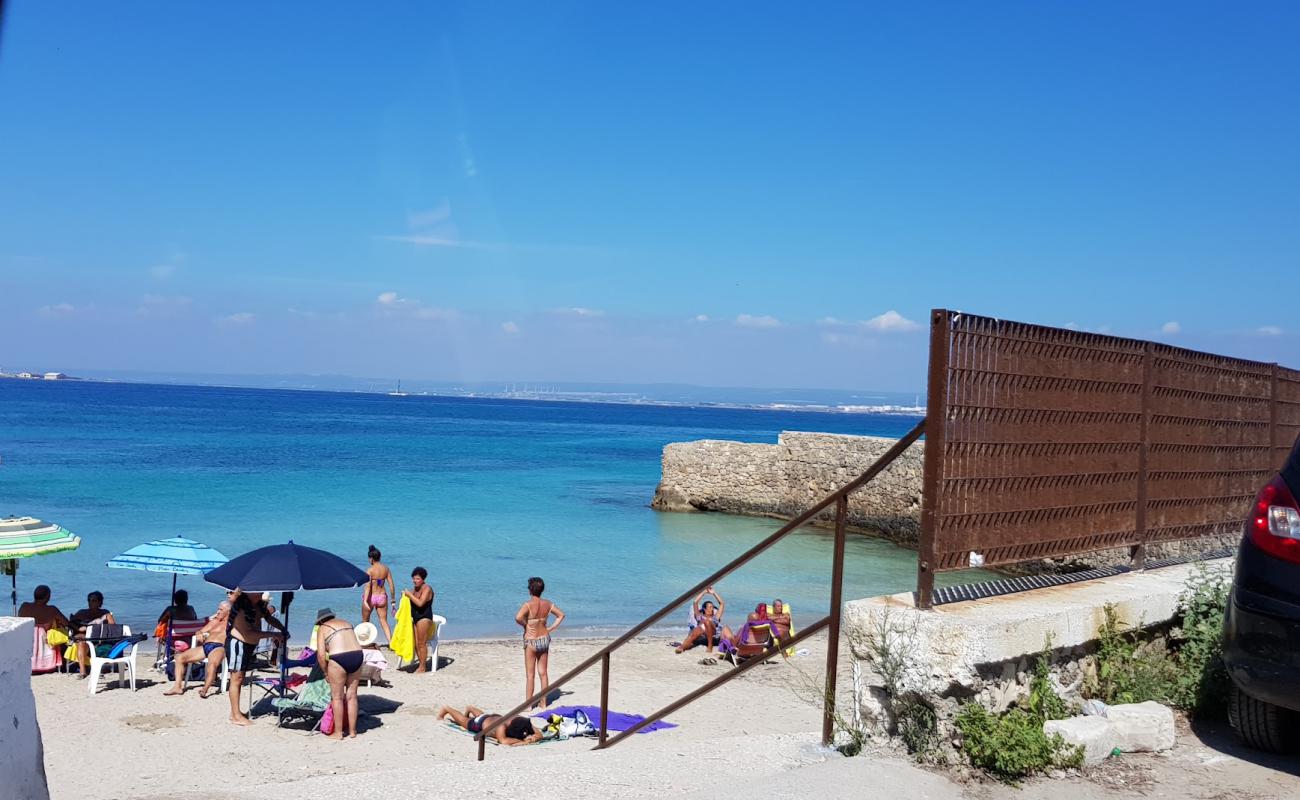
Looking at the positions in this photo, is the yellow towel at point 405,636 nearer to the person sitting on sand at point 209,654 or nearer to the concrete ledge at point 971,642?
the person sitting on sand at point 209,654

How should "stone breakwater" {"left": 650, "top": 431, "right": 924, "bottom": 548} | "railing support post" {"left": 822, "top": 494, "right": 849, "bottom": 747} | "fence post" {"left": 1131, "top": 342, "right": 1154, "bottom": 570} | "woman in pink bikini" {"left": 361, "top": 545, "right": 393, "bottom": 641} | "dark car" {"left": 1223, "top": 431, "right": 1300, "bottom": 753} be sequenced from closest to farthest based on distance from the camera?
"dark car" {"left": 1223, "top": 431, "right": 1300, "bottom": 753} → "railing support post" {"left": 822, "top": 494, "right": 849, "bottom": 747} → "fence post" {"left": 1131, "top": 342, "right": 1154, "bottom": 570} → "woman in pink bikini" {"left": 361, "top": 545, "right": 393, "bottom": 641} → "stone breakwater" {"left": 650, "top": 431, "right": 924, "bottom": 548}

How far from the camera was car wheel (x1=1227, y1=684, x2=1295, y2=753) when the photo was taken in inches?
193

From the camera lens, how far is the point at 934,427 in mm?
4746

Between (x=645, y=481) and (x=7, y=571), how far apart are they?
123ft

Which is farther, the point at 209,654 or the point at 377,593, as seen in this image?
the point at 377,593

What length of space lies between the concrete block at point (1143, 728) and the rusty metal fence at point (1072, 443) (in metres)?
0.86

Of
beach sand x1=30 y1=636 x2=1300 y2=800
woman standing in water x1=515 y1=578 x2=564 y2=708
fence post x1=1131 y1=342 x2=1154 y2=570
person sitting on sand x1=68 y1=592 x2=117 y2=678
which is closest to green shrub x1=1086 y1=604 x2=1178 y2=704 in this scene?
beach sand x1=30 y1=636 x2=1300 y2=800

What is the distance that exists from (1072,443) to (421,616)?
901cm

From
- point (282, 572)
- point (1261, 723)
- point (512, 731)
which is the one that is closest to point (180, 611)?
point (282, 572)

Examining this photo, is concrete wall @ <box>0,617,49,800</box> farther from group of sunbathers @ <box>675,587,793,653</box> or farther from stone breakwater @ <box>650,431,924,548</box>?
stone breakwater @ <box>650,431,924,548</box>

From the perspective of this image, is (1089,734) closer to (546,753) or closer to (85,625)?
(546,753)

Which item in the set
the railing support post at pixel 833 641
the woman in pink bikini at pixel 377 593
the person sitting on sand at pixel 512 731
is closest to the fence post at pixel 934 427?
the railing support post at pixel 833 641

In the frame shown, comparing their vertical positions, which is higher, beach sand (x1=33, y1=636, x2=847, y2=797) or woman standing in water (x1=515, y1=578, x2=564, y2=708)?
woman standing in water (x1=515, y1=578, x2=564, y2=708)

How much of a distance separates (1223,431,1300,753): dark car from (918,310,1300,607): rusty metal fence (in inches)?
41.6
